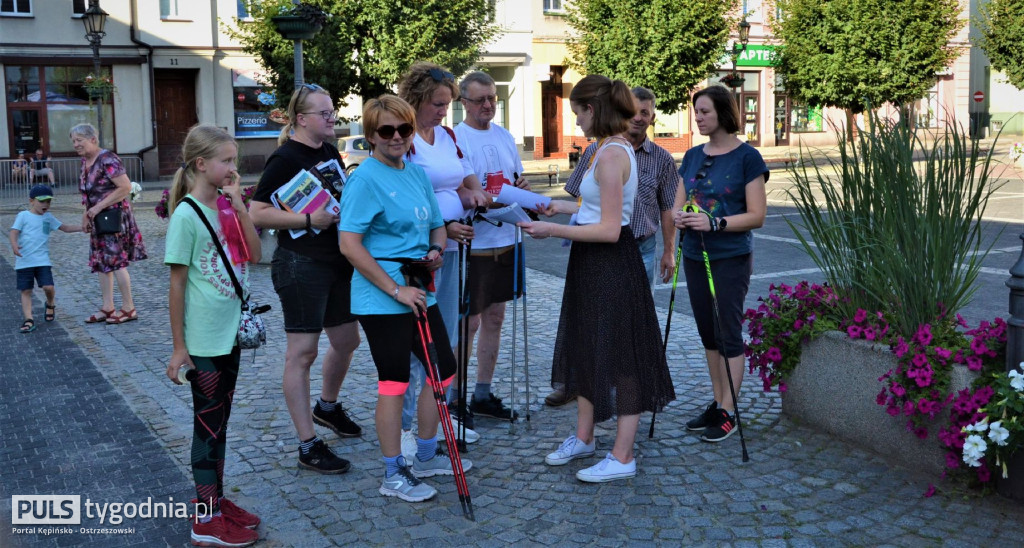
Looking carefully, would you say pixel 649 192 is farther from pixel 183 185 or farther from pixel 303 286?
pixel 183 185

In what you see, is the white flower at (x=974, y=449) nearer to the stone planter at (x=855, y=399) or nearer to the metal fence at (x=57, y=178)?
the stone planter at (x=855, y=399)

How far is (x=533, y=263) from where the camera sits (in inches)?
476

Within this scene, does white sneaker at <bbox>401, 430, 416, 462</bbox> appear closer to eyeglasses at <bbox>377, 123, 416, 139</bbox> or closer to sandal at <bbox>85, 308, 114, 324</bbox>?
eyeglasses at <bbox>377, 123, 416, 139</bbox>

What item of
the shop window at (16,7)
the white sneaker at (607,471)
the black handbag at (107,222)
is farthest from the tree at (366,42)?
the white sneaker at (607,471)

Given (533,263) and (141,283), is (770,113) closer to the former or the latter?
(533,263)

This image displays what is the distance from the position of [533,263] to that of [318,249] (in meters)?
7.51

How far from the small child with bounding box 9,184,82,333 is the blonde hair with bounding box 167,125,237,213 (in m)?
5.26

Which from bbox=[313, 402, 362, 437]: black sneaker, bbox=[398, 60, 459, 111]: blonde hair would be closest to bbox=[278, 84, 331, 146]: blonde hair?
bbox=[398, 60, 459, 111]: blonde hair

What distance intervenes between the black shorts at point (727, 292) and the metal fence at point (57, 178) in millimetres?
20842

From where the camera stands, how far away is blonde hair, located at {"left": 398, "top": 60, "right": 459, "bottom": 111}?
190 inches

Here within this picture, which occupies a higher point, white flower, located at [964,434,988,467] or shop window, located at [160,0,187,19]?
shop window, located at [160,0,187,19]

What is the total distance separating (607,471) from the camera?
4.55 m

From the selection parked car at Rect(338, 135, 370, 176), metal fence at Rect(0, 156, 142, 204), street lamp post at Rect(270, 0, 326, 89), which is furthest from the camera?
metal fence at Rect(0, 156, 142, 204)

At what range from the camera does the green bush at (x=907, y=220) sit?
15.4ft
